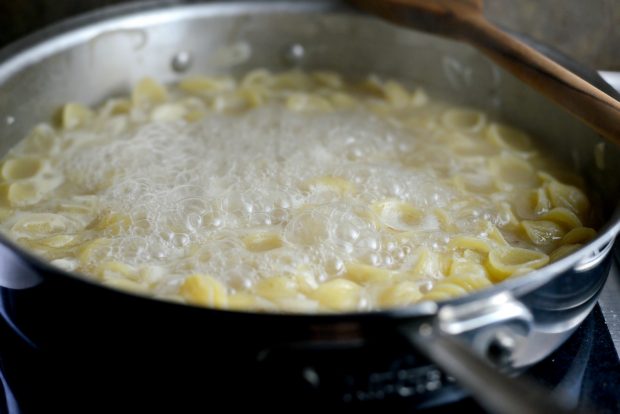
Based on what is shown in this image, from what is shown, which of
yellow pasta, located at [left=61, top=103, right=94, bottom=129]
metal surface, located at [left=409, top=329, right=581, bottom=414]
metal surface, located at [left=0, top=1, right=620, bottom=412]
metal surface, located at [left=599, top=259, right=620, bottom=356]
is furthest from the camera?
yellow pasta, located at [left=61, top=103, right=94, bottom=129]

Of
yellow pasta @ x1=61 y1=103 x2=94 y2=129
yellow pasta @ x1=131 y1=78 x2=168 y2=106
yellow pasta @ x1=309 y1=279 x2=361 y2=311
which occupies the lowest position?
yellow pasta @ x1=309 y1=279 x2=361 y2=311

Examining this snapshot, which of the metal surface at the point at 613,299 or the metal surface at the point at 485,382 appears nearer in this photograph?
the metal surface at the point at 485,382

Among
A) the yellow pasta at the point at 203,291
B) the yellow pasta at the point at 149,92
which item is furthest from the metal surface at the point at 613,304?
the yellow pasta at the point at 149,92

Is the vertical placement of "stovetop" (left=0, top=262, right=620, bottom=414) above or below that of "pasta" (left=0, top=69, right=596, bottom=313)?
below

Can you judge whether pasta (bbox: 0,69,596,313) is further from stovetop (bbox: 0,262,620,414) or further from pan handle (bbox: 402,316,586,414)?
pan handle (bbox: 402,316,586,414)

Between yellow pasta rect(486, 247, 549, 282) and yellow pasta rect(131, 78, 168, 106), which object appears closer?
yellow pasta rect(486, 247, 549, 282)

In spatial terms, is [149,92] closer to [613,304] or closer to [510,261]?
[510,261]

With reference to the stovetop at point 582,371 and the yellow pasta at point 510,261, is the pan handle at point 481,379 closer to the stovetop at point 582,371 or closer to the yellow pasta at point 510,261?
the stovetop at point 582,371

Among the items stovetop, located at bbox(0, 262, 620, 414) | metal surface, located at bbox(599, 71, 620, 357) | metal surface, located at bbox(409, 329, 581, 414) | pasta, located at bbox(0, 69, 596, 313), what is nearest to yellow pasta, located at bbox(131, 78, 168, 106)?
pasta, located at bbox(0, 69, 596, 313)
